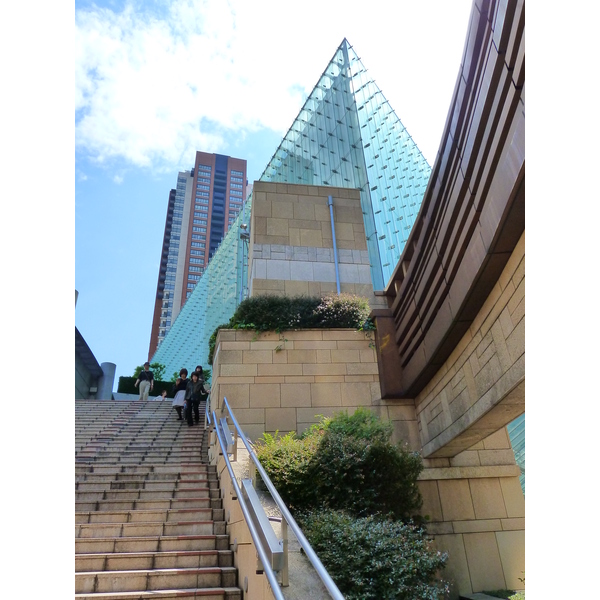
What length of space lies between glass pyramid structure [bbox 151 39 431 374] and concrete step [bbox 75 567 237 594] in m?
10.2

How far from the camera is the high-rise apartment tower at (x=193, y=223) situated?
9075 cm

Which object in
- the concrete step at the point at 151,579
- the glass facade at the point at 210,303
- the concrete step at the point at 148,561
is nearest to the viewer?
the concrete step at the point at 151,579

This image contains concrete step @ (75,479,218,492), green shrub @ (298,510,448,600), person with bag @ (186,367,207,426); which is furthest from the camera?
person with bag @ (186,367,207,426)

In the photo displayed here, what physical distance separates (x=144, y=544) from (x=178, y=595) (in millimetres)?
1018

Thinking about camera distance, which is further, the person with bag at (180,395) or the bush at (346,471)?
the person with bag at (180,395)

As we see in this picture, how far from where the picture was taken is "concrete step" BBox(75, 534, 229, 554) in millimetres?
4688

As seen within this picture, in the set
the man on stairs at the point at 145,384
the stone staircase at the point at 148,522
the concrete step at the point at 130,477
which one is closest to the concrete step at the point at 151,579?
the stone staircase at the point at 148,522

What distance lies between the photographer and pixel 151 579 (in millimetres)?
4148

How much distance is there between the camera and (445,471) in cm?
819

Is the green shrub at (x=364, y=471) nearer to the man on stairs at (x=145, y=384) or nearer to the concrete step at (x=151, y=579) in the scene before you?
the concrete step at (x=151, y=579)

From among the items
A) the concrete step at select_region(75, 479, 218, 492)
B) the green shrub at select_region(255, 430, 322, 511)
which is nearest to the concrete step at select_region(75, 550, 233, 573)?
the green shrub at select_region(255, 430, 322, 511)

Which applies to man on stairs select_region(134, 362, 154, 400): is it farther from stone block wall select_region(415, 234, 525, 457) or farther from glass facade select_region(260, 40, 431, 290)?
stone block wall select_region(415, 234, 525, 457)
